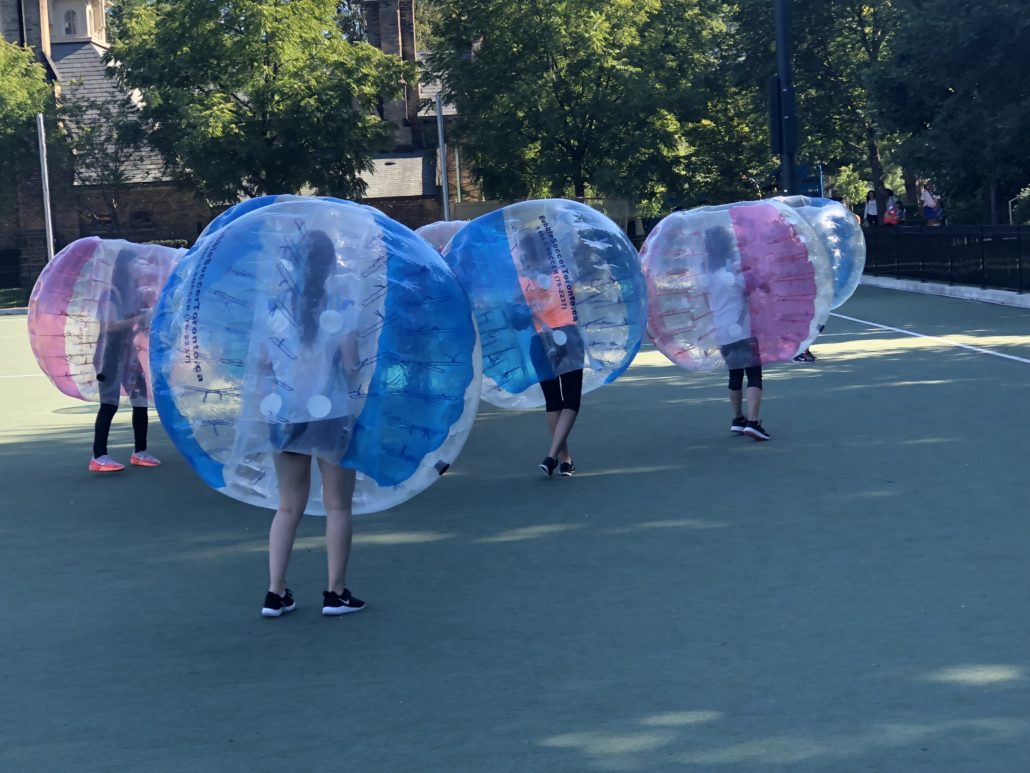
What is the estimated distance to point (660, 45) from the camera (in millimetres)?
51188

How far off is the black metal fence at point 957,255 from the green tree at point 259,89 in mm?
24721

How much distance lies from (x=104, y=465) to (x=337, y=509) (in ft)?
18.0

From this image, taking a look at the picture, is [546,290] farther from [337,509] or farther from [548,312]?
[337,509]

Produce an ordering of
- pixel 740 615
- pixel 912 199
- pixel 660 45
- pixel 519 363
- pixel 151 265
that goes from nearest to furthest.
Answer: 1. pixel 740 615
2. pixel 519 363
3. pixel 151 265
4. pixel 660 45
5. pixel 912 199

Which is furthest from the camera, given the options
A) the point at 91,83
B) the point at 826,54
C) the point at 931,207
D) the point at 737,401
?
the point at 91,83

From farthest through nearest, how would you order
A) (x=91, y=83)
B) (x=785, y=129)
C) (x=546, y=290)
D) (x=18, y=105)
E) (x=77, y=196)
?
(x=91, y=83)
(x=77, y=196)
(x=18, y=105)
(x=785, y=129)
(x=546, y=290)

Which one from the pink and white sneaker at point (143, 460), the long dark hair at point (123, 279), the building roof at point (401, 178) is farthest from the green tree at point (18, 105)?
the long dark hair at point (123, 279)

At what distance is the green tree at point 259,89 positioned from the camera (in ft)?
174

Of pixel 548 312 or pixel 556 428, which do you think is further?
pixel 556 428

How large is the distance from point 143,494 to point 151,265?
189cm

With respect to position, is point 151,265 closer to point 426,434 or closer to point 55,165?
point 426,434

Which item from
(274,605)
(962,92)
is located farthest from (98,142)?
(274,605)

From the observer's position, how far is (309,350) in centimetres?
627

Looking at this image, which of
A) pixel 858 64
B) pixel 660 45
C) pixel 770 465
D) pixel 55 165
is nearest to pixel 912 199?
pixel 660 45
